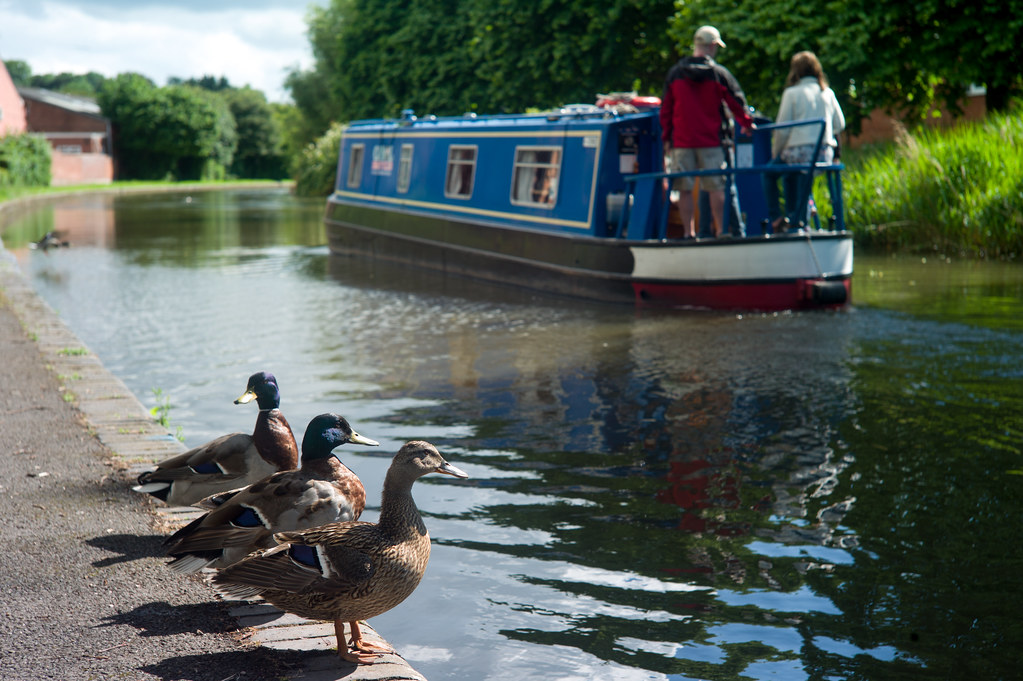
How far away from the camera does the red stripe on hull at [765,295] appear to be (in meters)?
11.0

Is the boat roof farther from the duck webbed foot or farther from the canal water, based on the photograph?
the duck webbed foot

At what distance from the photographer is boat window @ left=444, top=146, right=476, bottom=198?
1552cm

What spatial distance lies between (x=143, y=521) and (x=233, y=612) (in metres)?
1.01

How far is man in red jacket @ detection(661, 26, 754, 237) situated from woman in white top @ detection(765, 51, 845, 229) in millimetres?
568

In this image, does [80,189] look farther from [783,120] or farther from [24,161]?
[783,120]

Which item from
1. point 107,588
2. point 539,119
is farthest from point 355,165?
point 107,588

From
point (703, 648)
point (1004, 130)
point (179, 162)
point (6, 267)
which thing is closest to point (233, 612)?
point (703, 648)

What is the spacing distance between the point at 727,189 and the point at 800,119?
1.05 meters

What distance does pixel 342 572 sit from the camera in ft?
10.0

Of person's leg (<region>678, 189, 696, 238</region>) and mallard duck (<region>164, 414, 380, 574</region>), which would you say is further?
person's leg (<region>678, 189, 696, 238</region>)

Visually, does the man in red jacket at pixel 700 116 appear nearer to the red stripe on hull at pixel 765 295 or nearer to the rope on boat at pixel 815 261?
the red stripe on hull at pixel 765 295

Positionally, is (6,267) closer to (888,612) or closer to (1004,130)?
(888,612)

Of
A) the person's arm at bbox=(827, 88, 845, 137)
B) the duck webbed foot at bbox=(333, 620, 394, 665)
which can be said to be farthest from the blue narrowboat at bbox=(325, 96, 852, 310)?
the duck webbed foot at bbox=(333, 620, 394, 665)

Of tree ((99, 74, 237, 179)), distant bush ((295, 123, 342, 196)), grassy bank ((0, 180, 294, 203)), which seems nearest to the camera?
grassy bank ((0, 180, 294, 203))
